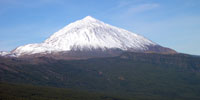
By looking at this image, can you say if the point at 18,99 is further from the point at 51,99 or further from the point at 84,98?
the point at 84,98

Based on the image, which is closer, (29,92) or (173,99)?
(29,92)

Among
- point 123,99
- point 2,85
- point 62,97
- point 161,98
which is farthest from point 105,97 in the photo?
point 2,85

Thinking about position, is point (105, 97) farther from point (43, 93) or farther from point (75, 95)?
point (43, 93)

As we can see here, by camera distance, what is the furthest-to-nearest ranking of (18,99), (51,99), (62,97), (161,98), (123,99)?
(161,98) < (123,99) < (62,97) < (51,99) < (18,99)

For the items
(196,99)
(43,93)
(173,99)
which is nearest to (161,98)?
(173,99)

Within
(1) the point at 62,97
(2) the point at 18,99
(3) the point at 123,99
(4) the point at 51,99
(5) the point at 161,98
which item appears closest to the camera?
(2) the point at 18,99

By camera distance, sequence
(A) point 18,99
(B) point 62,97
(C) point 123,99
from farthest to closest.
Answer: (C) point 123,99 → (B) point 62,97 → (A) point 18,99

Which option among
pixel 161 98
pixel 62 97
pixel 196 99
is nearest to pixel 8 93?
pixel 62 97

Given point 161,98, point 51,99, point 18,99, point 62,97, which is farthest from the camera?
point 161,98

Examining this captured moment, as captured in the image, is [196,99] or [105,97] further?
[196,99]
